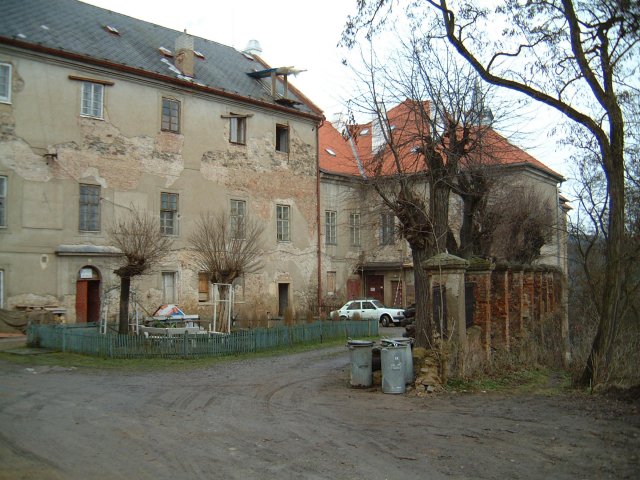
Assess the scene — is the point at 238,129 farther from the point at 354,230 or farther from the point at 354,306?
the point at 354,306

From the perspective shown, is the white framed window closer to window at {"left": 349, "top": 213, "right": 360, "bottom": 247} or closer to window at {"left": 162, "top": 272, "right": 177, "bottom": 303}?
window at {"left": 349, "top": 213, "right": 360, "bottom": 247}

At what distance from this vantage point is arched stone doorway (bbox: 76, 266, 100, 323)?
24188 mm

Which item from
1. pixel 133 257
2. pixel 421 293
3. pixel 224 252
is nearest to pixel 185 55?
pixel 224 252

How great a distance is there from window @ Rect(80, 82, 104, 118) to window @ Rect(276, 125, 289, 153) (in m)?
9.85

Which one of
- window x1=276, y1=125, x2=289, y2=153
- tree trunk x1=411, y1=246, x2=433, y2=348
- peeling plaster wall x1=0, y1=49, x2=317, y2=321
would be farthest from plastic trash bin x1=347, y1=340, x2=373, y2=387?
window x1=276, y1=125, x2=289, y2=153

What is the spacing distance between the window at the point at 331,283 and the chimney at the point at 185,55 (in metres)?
13.0

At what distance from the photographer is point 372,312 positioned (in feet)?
105

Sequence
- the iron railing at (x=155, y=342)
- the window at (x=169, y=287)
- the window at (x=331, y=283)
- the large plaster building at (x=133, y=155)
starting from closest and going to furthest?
1. the iron railing at (x=155, y=342)
2. the large plaster building at (x=133, y=155)
3. the window at (x=169, y=287)
4. the window at (x=331, y=283)

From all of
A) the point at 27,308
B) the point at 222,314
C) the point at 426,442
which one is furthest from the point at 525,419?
the point at 27,308

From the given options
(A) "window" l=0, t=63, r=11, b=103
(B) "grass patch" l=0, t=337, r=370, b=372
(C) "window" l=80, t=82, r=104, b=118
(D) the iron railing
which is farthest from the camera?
(C) "window" l=80, t=82, r=104, b=118

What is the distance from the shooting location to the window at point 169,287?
88.3ft

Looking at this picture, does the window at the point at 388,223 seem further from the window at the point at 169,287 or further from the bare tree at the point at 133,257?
the window at the point at 169,287

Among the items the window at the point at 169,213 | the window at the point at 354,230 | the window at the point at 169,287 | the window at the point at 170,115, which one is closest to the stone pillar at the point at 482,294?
the window at the point at 169,287

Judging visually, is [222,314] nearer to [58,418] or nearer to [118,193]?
[118,193]
